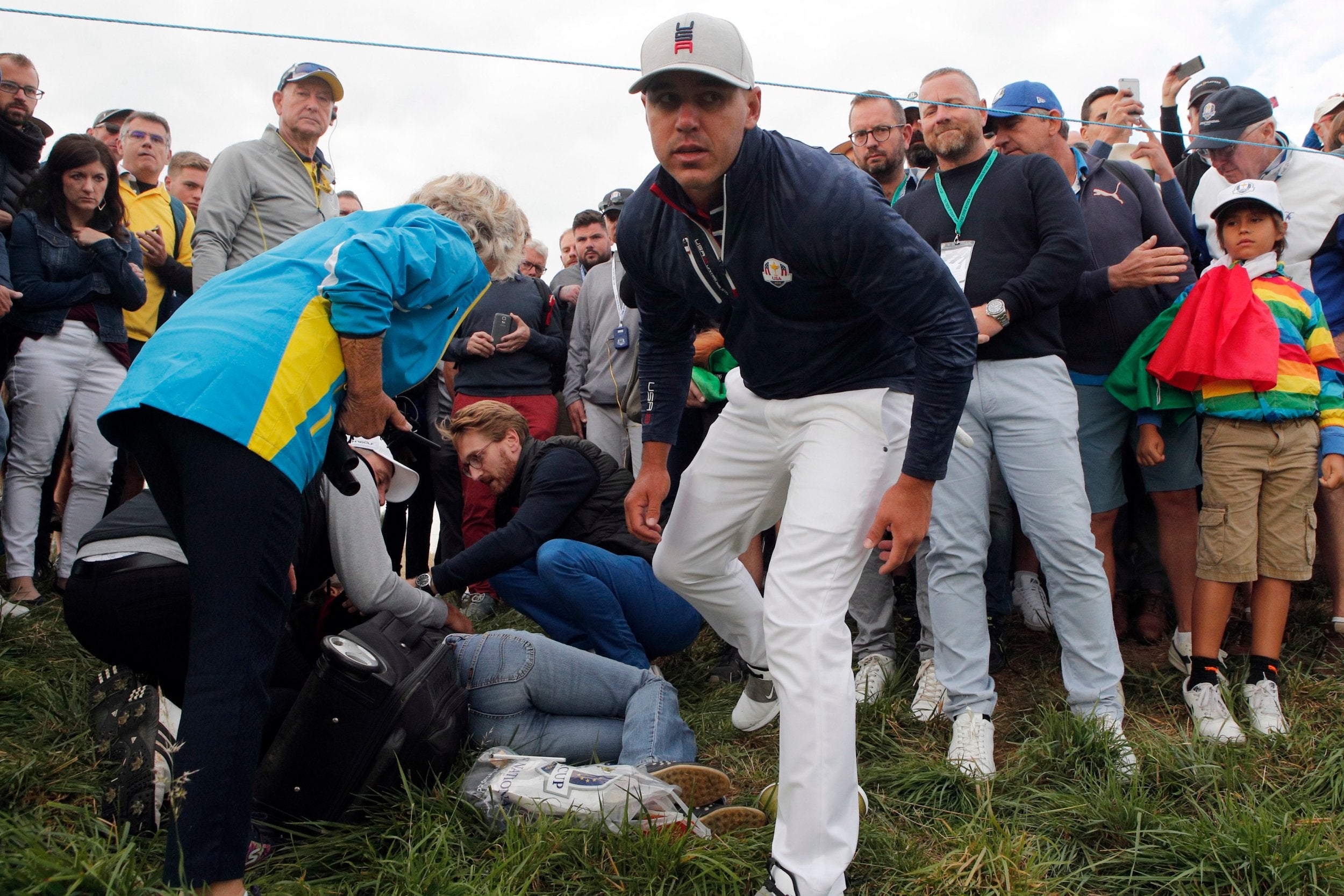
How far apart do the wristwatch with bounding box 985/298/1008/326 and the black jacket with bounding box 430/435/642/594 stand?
5.34 feet

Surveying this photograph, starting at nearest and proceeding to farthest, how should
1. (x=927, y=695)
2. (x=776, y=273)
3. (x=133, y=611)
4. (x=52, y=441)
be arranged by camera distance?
(x=776, y=273), (x=133, y=611), (x=927, y=695), (x=52, y=441)

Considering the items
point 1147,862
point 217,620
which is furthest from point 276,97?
point 1147,862

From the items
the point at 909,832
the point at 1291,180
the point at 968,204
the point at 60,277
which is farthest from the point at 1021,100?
the point at 60,277

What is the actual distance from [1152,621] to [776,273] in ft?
9.53

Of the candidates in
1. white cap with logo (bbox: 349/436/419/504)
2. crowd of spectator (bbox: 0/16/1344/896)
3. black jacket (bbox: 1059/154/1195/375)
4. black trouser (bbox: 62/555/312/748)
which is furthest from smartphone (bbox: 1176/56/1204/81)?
black trouser (bbox: 62/555/312/748)

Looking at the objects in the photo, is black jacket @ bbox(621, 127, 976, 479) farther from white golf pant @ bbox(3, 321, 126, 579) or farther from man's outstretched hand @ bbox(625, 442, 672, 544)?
white golf pant @ bbox(3, 321, 126, 579)

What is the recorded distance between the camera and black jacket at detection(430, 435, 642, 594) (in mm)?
4012

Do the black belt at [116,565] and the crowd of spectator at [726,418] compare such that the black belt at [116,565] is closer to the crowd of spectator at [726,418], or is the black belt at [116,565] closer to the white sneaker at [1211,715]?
the crowd of spectator at [726,418]

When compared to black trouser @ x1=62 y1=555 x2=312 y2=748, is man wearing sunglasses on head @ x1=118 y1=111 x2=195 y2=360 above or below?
above

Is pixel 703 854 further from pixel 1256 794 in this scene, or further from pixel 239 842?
pixel 1256 794

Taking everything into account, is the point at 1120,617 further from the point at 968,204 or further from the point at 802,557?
the point at 802,557

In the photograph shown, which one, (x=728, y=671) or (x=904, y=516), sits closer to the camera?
(x=904, y=516)

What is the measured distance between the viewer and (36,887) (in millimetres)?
2201

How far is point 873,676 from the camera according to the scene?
4027 millimetres
